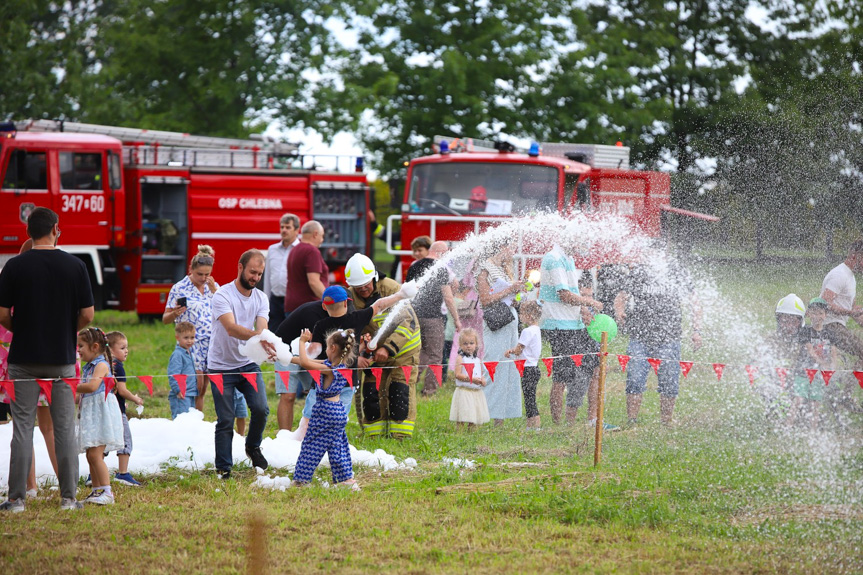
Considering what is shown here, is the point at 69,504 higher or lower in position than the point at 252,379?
lower

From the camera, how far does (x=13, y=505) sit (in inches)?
241

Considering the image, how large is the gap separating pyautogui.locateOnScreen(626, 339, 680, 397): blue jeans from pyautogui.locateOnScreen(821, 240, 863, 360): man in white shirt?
4.56 ft

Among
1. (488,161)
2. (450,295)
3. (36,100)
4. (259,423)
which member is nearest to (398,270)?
(488,161)

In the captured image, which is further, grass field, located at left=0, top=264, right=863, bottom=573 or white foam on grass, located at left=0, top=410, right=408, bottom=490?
white foam on grass, located at left=0, top=410, right=408, bottom=490

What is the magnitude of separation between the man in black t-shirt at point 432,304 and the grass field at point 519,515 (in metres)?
2.14

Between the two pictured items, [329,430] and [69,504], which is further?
[329,430]

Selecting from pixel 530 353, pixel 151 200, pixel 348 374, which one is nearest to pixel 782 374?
pixel 530 353

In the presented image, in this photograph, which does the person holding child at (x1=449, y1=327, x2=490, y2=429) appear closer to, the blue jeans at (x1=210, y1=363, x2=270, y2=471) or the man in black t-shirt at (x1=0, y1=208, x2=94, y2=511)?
the blue jeans at (x1=210, y1=363, x2=270, y2=471)

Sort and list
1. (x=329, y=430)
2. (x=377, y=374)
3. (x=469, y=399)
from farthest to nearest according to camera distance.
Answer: (x=469, y=399), (x=377, y=374), (x=329, y=430)

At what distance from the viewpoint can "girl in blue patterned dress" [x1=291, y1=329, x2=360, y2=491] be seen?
6.70 m

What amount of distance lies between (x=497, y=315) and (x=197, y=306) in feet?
8.94

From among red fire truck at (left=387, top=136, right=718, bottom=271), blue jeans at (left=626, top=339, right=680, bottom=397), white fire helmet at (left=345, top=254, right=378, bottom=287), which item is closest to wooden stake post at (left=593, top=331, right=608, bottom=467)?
blue jeans at (left=626, top=339, right=680, bottom=397)

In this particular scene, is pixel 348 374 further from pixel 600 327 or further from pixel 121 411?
pixel 600 327

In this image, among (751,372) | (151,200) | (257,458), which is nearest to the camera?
(257,458)
